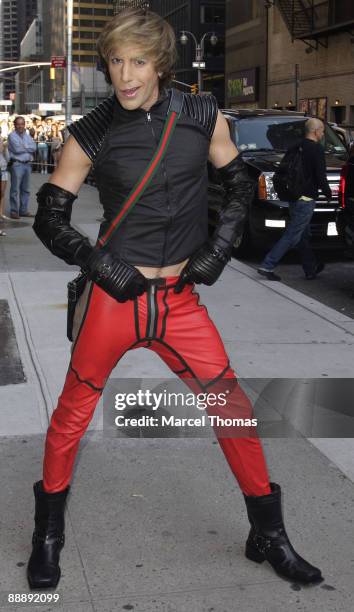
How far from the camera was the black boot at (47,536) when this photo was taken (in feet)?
10.4

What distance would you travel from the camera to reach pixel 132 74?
9.68ft

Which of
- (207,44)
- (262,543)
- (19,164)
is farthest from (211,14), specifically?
(262,543)

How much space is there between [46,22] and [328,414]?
16641cm

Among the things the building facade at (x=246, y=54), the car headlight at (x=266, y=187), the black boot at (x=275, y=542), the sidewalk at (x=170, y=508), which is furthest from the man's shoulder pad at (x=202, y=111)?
the building facade at (x=246, y=54)

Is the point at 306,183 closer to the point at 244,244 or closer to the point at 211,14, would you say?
the point at 244,244

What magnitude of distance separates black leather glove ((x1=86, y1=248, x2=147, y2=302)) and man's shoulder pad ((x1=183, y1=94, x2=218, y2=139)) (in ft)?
1.82

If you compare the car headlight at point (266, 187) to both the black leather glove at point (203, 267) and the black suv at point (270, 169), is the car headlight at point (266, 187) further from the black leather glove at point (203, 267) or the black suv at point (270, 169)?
the black leather glove at point (203, 267)

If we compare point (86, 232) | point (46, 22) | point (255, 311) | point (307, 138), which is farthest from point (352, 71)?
point (46, 22)

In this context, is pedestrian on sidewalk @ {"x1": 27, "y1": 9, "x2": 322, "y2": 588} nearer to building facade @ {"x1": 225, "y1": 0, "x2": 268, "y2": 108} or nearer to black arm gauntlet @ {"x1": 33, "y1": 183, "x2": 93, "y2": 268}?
black arm gauntlet @ {"x1": 33, "y1": 183, "x2": 93, "y2": 268}

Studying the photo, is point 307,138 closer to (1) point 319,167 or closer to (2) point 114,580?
(1) point 319,167

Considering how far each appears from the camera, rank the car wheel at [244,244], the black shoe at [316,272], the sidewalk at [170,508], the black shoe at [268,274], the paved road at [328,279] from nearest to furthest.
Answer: the sidewalk at [170,508] < the paved road at [328,279] < the black shoe at [268,274] < the black shoe at [316,272] < the car wheel at [244,244]

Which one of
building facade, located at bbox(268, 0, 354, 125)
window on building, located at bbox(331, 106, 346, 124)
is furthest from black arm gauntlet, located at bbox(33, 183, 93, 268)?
window on building, located at bbox(331, 106, 346, 124)

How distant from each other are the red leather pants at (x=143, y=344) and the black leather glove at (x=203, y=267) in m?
0.04

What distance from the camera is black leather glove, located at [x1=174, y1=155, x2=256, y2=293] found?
3102 mm
